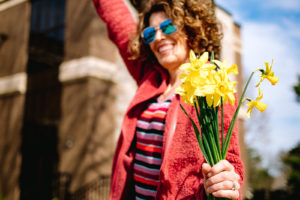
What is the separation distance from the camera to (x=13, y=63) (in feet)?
30.8

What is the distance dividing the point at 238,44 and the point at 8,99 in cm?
1027

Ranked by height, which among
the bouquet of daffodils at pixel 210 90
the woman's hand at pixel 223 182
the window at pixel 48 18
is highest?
the window at pixel 48 18

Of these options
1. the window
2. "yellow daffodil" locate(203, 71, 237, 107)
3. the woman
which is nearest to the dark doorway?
the window

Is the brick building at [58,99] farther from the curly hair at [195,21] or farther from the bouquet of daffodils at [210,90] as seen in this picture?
the bouquet of daffodils at [210,90]

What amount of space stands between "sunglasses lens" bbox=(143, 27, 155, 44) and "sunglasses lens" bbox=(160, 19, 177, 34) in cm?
8

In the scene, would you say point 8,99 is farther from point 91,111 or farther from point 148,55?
point 148,55

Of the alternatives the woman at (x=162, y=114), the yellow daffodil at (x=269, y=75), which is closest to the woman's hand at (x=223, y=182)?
the woman at (x=162, y=114)

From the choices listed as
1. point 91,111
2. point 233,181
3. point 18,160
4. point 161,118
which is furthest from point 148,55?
point 18,160

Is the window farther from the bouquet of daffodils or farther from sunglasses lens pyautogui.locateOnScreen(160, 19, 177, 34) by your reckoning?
the bouquet of daffodils

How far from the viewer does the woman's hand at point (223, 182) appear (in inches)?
43.8

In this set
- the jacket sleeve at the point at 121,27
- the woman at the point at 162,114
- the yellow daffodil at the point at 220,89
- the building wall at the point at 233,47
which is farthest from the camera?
the building wall at the point at 233,47

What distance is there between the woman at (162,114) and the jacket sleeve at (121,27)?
0.02m

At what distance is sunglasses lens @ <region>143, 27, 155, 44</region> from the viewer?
6.01 ft

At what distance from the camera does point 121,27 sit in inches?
85.4
